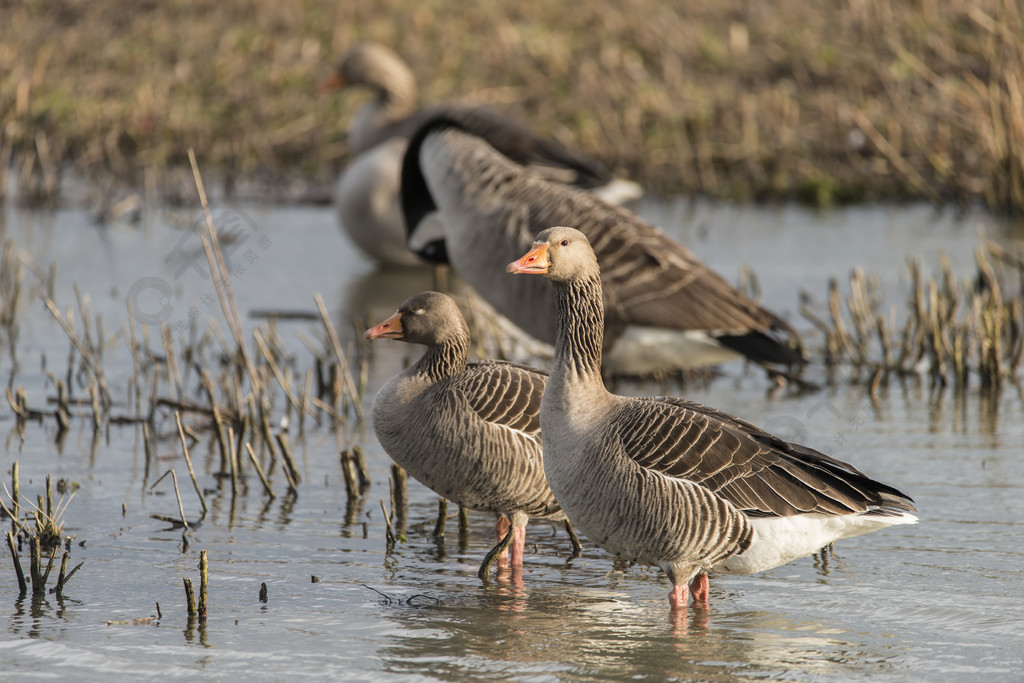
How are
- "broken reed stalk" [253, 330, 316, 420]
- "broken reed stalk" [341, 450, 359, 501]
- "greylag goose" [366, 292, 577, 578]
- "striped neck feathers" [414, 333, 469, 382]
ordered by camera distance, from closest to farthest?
"greylag goose" [366, 292, 577, 578], "striped neck feathers" [414, 333, 469, 382], "broken reed stalk" [341, 450, 359, 501], "broken reed stalk" [253, 330, 316, 420]

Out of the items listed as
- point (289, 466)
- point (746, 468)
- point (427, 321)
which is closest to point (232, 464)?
point (289, 466)

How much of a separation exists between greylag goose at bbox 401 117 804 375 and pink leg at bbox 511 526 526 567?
288cm

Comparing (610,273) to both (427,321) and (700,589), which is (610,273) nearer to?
(427,321)

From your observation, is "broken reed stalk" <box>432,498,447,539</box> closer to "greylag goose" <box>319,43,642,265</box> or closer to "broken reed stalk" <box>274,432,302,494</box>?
"broken reed stalk" <box>274,432,302,494</box>

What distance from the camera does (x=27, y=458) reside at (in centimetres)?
665

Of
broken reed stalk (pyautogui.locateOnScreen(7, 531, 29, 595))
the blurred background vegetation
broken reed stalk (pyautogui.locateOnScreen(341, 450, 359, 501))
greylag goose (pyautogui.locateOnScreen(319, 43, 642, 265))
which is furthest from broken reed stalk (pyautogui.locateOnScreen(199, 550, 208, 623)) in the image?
the blurred background vegetation

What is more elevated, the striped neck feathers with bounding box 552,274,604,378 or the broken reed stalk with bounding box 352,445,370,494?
the striped neck feathers with bounding box 552,274,604,378

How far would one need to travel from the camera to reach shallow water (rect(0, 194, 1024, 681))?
4.39 m

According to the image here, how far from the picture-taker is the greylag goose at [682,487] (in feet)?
15.7

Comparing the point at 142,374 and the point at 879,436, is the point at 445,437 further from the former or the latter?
the point at 142,374

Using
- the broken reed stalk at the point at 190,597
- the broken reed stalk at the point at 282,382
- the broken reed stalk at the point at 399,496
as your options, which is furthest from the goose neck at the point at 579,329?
the broken reed stalk at the point at 282,382

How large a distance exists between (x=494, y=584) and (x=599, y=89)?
469 inches

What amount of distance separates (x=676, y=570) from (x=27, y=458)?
3553 mm

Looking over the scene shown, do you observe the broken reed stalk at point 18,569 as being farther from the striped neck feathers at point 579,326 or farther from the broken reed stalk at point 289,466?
the striped neck feathers at point 579,326
